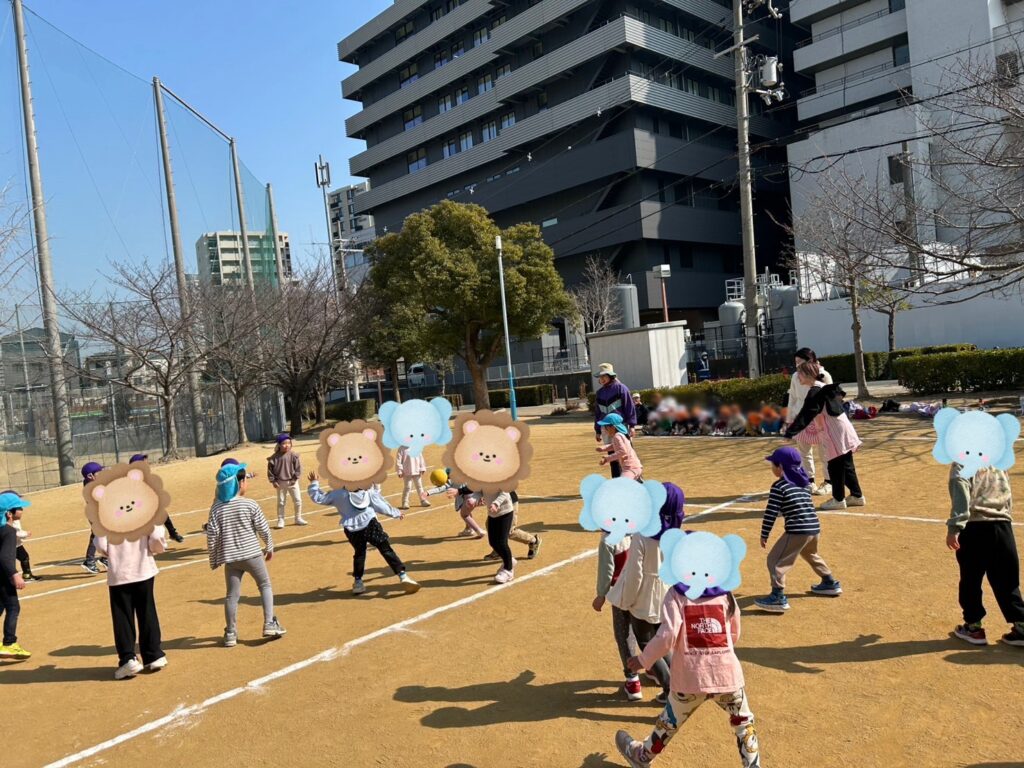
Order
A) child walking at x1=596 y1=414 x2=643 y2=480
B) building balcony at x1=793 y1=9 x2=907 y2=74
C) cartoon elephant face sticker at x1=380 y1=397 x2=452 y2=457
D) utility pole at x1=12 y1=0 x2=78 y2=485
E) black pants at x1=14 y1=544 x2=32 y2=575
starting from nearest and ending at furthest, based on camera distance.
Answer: cartoon elephant face sticker at x1=380 y1=397 x2=452 y2=457, child walking at x1=596 y1=414 x2=643 y2=480, black pants at x1=14 y1=544 x2=32 y2=575, utility pole at x1=12 y1=0 x2=78 y2=485, building balcony at x1=793 y1=9 x2=907 y2=74

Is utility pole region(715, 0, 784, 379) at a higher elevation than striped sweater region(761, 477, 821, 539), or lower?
higher

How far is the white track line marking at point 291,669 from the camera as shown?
179 inches

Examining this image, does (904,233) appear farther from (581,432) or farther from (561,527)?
(581,432)

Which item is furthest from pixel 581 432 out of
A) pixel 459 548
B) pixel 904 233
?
pixel 459 548

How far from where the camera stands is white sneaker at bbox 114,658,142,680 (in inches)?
224

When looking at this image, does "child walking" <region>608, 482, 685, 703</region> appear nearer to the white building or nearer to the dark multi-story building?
the white building

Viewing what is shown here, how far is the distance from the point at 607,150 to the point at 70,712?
147 feet

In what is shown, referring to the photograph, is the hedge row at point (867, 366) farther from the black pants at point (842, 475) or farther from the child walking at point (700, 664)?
the child walking at point (700, 664)

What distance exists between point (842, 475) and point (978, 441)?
4218 mm

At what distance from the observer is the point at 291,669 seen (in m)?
5.52

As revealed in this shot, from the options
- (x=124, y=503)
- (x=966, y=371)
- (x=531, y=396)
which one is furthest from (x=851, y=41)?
Answer: (x=124, y=503)

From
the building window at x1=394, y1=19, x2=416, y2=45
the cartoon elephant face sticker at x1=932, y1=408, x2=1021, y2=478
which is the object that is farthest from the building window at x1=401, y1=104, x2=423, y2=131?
the cartoon elephant face sticker at x1=932, y1=408, x2=1021, y2=478

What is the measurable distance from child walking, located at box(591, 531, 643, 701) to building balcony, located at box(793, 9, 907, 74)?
160 ft

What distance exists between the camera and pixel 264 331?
29688 mm
